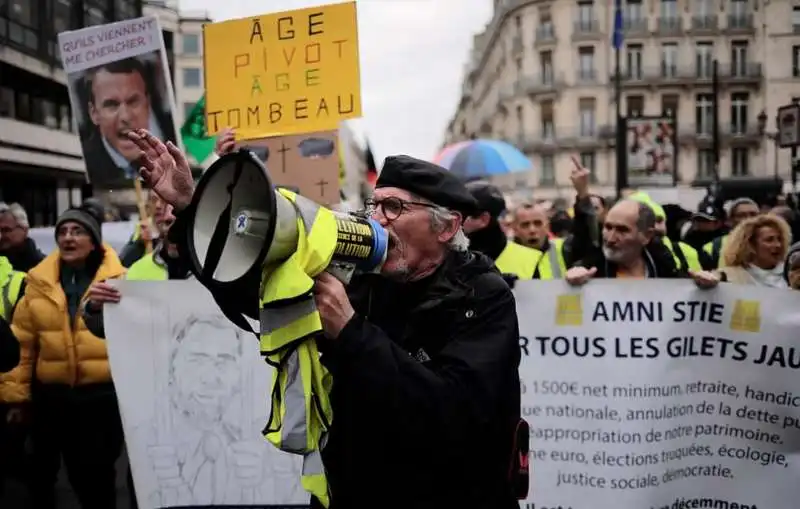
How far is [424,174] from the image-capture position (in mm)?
2068

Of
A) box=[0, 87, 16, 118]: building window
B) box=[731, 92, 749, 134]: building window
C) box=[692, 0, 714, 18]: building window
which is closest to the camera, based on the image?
box=[0, 87, 16, 118]: building window

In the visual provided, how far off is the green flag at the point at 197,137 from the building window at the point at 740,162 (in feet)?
159

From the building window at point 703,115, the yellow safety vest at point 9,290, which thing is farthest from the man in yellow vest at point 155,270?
the building window at point 703,115

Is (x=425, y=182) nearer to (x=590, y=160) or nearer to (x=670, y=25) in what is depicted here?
(x=670, y=25)

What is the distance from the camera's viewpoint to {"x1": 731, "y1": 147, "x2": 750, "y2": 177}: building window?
171 feet

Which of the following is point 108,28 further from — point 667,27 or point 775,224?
point 667,27

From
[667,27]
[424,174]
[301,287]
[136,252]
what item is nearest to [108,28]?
[136,252]

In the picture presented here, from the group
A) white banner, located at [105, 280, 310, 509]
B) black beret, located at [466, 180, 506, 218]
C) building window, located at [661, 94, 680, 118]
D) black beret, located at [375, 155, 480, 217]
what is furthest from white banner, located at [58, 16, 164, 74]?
building window, located at [661, 94, 680, 118]

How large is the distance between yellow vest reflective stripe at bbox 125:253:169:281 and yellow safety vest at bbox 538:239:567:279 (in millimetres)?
2066

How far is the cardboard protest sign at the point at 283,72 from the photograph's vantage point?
4.20 m

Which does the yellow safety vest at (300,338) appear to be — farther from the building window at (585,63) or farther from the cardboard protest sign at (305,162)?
the building window at (585,63)

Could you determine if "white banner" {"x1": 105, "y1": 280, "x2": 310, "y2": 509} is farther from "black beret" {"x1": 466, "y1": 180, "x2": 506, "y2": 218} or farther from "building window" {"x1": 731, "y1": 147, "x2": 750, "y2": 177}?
"building window" {"x1": 731, "y1": 147, "x2": 750, "y2": 177}

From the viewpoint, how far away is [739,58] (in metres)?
43.9

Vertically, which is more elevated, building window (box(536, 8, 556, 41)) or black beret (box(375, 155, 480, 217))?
building window (box(536, 8, 556, 41))
